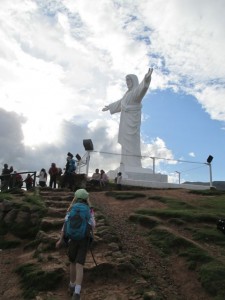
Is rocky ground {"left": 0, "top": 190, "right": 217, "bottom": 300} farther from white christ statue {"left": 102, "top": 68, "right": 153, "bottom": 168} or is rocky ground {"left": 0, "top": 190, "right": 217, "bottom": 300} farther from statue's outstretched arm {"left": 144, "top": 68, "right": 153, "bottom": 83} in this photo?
white christ statue {"left": 102, "top": 68, "right": 153, "bottom": 168}

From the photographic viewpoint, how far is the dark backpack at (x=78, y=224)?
24.7 feet

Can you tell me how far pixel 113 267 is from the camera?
9.28m

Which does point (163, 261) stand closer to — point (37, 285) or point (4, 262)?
point (37, 285)

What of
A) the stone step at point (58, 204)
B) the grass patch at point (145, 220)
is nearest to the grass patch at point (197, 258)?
→ the grass patch at point (145, 220)

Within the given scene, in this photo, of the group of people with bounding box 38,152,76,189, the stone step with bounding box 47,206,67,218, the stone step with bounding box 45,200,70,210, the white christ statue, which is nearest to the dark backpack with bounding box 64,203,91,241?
the stone step with bounding box 47,206,67,218

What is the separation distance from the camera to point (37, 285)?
8.90 metres

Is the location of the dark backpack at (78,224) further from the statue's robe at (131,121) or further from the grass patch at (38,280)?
the statue's robe at (131,121)

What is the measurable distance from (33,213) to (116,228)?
288 cm

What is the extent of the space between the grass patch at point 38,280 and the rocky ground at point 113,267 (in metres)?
0.11

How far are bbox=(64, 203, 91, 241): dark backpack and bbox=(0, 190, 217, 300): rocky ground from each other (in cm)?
144

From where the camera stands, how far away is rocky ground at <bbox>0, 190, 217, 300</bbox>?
847 centimetres

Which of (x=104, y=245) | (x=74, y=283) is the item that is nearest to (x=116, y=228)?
(x=104, y=245)

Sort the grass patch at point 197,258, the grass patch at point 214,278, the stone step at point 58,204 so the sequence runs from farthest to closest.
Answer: the stone step at point 58,204 < the grass patch at point 197,258 < the grass patch at point 214,278

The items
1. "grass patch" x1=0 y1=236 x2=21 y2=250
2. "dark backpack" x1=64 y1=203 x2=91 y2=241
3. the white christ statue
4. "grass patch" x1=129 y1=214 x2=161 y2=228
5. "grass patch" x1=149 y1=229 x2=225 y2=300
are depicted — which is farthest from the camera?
the white christ statue
